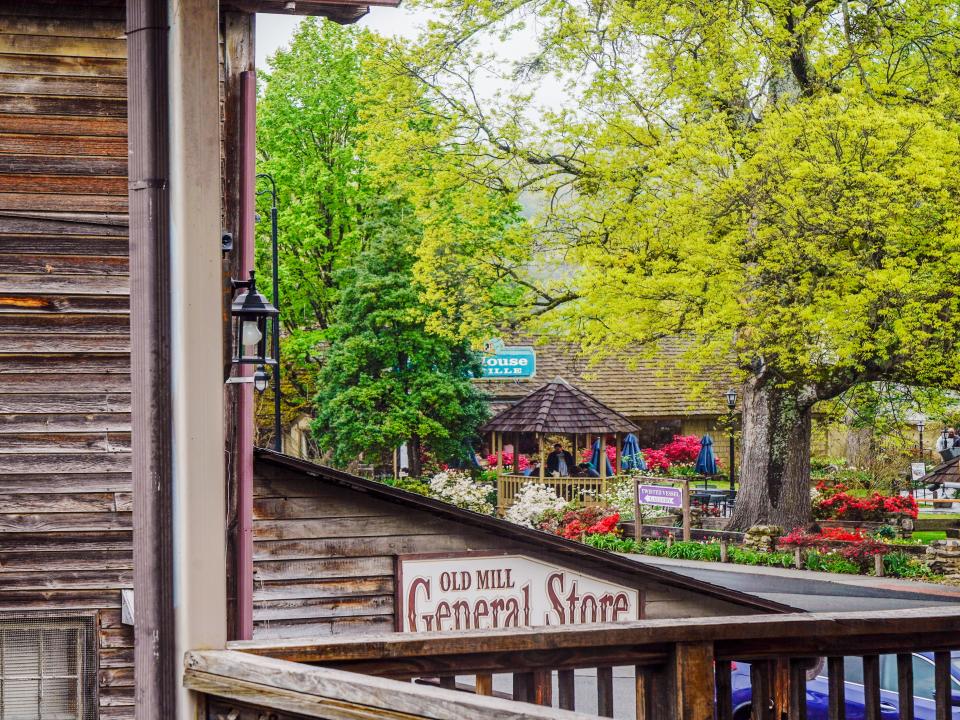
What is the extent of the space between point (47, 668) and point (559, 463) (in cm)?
2105

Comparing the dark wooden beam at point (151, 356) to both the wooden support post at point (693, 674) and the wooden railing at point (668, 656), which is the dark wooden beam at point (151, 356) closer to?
the wooden railing at point (668, 656)

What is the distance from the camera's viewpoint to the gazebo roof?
2584cm

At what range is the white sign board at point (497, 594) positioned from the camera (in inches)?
294

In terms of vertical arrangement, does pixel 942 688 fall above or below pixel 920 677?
above

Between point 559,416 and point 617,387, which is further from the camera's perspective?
point 617,387

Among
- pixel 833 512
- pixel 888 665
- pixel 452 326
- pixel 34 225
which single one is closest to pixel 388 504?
pixel 34 225

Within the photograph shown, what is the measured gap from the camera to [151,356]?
9.25ft

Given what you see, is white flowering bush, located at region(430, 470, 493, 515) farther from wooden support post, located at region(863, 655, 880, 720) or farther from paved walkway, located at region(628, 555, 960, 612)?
wooden support post, located at region(863, 655, 880, 720)

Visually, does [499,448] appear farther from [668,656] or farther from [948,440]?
[668,656]

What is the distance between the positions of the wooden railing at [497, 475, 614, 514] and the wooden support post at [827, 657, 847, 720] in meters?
21.8

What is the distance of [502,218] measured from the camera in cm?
2791

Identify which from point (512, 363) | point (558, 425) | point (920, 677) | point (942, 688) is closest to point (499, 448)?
point (558, 425)

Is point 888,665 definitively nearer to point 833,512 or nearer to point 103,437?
point 103,437

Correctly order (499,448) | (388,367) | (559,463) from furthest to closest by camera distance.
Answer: (499,448) < (559,463) < (388,367)
